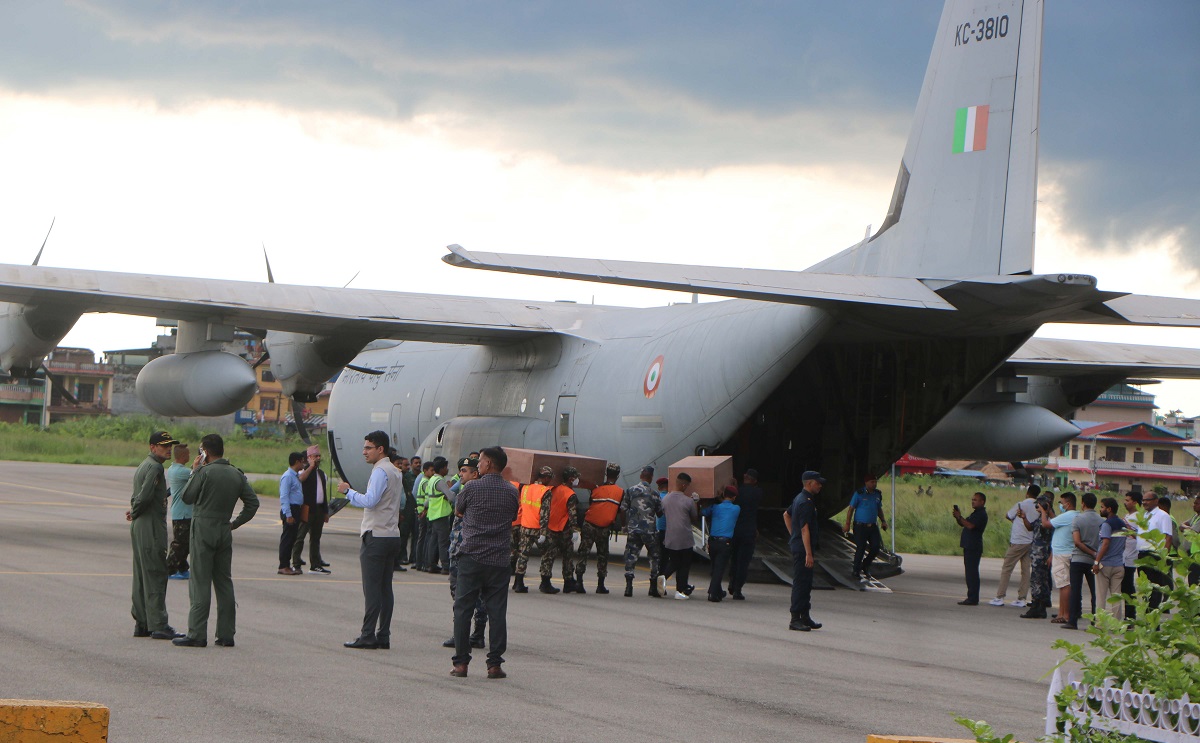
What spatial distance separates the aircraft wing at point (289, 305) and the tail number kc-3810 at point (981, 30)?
8.29 metres

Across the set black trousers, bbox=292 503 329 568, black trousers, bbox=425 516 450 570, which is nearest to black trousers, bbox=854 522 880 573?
black trousers, bbox=425 516 450 570

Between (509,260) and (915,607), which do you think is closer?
(509,260)

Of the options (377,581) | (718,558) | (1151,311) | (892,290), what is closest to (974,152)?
(892,290)

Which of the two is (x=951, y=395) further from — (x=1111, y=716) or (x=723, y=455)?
(x=1111, y=716)

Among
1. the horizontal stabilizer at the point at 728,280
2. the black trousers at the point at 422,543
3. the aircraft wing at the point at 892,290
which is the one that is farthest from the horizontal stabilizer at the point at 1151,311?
the black trousers at the point at 422,543

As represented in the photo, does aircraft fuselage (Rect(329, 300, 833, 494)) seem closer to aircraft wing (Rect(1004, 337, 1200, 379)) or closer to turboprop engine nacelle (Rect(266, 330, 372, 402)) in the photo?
turboprop engine nacelle (Rect(266, 330, 372, 402))

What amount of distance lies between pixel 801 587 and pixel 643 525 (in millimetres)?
2979

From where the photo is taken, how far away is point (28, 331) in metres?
19.2

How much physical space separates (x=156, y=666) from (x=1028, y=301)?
9300 mm

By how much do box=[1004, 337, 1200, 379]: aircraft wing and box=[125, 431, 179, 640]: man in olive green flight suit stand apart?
1321 centimetres

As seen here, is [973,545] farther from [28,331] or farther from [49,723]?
[28,331]

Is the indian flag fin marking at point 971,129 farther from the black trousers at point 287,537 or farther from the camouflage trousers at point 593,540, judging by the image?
the black trousers at point 287,537

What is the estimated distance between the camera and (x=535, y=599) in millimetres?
13898

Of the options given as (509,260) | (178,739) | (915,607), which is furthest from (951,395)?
(178,739)
